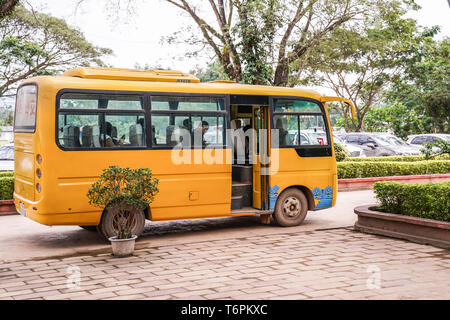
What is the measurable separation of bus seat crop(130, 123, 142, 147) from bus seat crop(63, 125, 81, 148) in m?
0.88

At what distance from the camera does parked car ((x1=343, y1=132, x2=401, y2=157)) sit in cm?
2513

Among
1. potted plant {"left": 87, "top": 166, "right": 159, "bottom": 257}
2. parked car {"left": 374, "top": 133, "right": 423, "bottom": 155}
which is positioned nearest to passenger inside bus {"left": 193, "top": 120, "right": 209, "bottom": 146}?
potted plant {"left": 87, "top": 166, "right": 159, "bottom": 257}

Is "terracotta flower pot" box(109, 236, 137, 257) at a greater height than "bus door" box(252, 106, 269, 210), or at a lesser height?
lesser

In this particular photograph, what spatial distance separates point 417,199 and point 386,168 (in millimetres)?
8995

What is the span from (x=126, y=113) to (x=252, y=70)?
30.2ft

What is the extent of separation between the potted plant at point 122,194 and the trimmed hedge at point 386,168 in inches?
389

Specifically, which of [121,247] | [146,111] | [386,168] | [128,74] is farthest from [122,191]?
[386,168]

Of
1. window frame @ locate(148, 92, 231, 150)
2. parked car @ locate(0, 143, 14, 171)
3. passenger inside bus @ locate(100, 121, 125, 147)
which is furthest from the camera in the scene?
parked car @ locate(0, 143, 14, 171)

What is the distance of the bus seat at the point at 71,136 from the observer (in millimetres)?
8141

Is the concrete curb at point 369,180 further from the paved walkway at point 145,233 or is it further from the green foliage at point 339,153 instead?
the paved walkway at point 145,233

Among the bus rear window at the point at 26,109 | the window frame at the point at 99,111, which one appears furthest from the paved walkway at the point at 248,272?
the bus rear window at the point at 26,109

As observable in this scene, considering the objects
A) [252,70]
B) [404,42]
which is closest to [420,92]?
[404,42]

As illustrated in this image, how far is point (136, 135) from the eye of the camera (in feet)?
28.6

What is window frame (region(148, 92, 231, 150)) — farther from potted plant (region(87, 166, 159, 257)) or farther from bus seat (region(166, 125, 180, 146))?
potted plant (region(87, 166, 159, 257))
